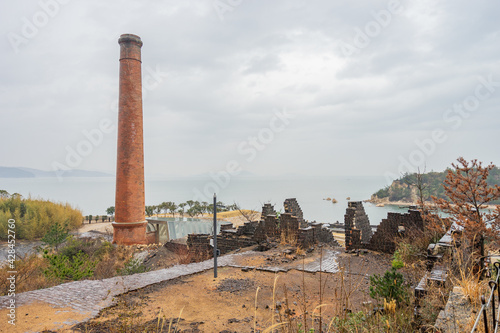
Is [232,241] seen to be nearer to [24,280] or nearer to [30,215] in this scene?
[24,280]

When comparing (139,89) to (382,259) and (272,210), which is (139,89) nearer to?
(272,210)

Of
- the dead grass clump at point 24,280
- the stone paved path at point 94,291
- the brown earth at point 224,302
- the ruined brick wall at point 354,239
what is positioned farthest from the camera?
the ruined brick wall at point 354,239

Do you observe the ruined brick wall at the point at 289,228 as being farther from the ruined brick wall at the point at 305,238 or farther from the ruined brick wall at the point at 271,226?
the ruined brick wall at the point at 305,238

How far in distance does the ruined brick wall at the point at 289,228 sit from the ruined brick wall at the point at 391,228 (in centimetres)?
313

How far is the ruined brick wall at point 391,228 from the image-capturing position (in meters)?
11.2

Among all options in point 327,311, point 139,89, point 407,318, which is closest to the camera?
point 407,318

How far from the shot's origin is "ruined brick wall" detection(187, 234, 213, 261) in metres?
15.1

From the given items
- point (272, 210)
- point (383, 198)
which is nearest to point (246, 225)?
point (272, 210)

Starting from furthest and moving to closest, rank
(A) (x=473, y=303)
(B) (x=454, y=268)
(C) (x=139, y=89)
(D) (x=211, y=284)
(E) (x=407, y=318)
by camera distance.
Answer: (C) (x=139, y=89) → (D) (x=211, y=284) → (B) (x=454, y=268) → (E) (x=407, y=318) → (A) (x=473, y=303)

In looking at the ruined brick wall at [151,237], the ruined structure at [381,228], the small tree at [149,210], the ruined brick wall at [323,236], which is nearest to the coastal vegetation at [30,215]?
the ruined brick wall at [151,237]

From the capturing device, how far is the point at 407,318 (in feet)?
14.8

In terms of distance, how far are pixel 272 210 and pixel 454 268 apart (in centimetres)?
1134

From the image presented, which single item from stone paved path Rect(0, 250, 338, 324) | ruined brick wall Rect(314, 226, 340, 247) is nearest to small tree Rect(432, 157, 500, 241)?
stone paved path Rect(0, 250, 338, 324)

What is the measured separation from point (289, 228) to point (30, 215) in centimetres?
1894
